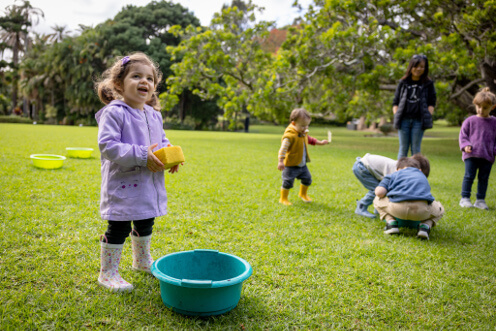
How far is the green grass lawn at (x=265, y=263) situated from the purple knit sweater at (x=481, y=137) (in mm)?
793

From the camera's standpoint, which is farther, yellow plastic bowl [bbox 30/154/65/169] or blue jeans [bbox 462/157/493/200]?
yellow plastic bowl [bbox 30/154/65/169]

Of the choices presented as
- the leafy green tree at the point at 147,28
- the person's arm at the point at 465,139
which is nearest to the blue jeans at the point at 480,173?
the person's arm at the point at 465,139

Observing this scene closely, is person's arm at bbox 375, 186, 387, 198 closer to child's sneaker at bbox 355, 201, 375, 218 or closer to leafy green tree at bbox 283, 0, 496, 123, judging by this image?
child's sneaker at bbox 355, 201, 375, 218

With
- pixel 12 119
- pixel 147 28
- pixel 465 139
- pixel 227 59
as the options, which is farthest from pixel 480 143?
pixel 12 119

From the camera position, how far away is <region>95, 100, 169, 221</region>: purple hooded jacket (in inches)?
86.5

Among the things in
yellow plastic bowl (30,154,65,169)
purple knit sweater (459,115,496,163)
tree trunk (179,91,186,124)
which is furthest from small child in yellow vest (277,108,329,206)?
tree trunk (179,91,186,124)

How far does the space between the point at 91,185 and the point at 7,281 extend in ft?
10.1

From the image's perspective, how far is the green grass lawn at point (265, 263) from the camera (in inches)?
83.3

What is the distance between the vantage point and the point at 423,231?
143 inches

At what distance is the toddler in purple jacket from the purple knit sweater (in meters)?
4.42

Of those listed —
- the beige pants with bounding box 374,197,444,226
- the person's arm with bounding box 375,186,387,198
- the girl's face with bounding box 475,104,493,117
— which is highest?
the girl's face with bounding box 475,104,493,117

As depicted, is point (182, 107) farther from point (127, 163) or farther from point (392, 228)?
point (127, 163)

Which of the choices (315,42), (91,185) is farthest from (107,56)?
(91,185)

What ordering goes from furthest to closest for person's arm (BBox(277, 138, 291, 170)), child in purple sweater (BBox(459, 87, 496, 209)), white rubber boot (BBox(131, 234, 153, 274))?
child in purple sweater (BBox(459, 87, 496, 209)) → person's arm (BBox(277, 138, 291, 170)) → white rubber boot (BBox(131, 234, 153, 274))
